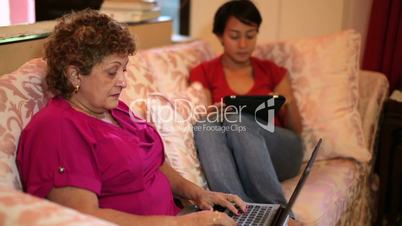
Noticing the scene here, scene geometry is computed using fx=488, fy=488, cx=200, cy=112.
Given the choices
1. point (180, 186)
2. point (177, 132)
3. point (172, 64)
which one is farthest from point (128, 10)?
point (180, 186)

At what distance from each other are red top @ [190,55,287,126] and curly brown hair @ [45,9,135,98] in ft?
2.69

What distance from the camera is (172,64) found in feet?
6.87

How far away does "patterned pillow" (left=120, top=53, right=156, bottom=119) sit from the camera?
167 centimetres

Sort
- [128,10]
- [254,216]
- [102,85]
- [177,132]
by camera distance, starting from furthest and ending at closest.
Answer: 1. [128,10]
2. [177,132]
3. [254,216]
4. [102,85]

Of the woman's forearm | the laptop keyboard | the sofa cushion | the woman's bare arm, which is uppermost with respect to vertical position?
the woman's bare arm

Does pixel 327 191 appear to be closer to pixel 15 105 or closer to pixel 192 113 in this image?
pixel 192 113

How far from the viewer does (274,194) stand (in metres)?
1.64

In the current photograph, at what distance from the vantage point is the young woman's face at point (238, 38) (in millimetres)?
2105

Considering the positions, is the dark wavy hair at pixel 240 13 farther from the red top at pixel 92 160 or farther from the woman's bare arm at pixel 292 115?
the red top at pixel 92 160

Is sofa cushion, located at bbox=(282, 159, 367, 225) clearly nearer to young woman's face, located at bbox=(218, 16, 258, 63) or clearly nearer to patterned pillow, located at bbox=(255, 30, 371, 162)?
patterned pillow, located at bbox=(255, 30, 371, 162)

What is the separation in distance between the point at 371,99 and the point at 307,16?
23.8 inches

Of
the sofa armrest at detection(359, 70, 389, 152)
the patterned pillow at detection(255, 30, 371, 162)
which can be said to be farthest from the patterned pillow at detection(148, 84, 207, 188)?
the sofa armrest at detection(359, 70, 389, 152)

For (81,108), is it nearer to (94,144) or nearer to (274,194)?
(94,144)

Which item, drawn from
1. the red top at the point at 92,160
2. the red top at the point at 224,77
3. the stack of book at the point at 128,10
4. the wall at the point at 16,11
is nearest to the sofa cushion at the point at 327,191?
the red top at the point at 224,77
